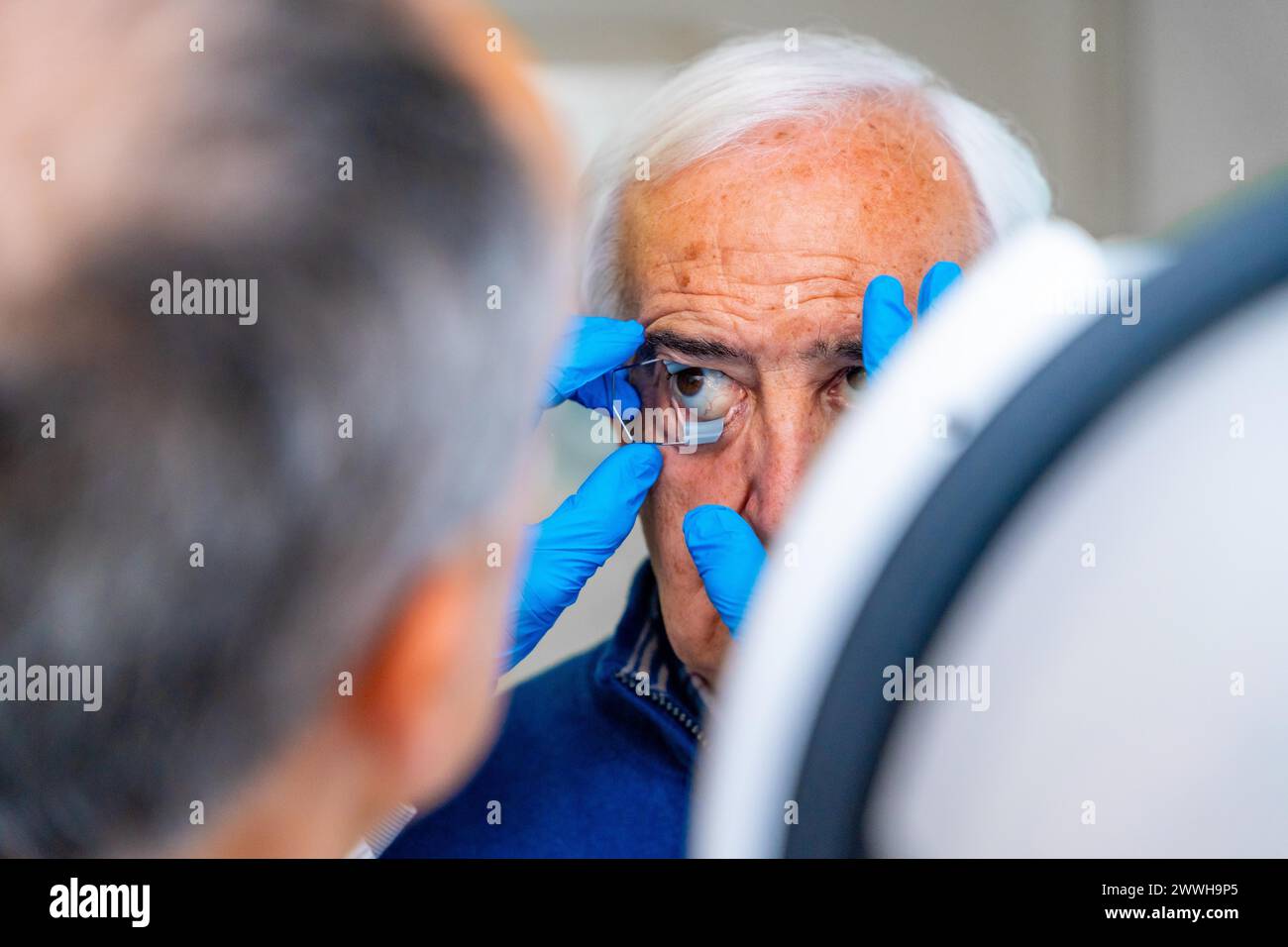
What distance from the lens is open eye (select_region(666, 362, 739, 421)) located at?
913 mm

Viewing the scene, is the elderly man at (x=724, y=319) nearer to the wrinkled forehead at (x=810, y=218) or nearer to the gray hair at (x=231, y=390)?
the wrinkled forehead at (x=810, y=218)

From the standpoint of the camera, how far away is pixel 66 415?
10.7 inches

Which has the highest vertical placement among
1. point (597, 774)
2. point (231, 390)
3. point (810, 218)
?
point (810, 218)

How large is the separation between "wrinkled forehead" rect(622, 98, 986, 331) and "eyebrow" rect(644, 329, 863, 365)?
0.06 feet

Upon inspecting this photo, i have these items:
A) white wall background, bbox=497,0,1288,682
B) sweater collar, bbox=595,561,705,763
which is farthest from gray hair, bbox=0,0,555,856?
white wall background, bbox=497,0,1288,682

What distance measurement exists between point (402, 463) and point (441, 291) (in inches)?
2.1

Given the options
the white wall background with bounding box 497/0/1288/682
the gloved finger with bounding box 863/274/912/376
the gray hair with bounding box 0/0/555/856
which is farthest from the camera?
the white wall background with bounding box 497/0/1288/682

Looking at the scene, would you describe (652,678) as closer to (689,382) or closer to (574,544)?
(574,544)

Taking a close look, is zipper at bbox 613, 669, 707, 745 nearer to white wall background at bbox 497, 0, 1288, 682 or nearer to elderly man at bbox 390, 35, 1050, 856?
elderly man at bbox 390, 35, 1050, 856

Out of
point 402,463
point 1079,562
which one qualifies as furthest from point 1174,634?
point 402,463

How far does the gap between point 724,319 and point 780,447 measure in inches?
4.6

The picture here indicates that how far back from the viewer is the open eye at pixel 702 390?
3.00 feet

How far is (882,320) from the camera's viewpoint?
0.78 m

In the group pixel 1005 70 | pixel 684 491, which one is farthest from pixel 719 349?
pixel 1005 70
